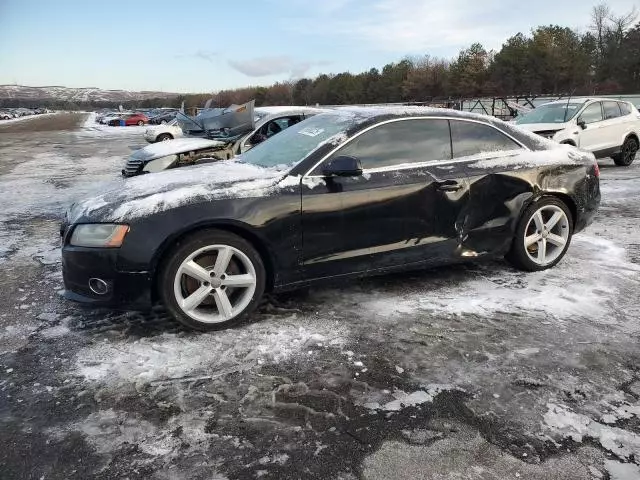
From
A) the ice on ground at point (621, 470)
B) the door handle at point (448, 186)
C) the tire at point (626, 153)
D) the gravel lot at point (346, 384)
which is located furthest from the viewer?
the tire at point (626, 153)

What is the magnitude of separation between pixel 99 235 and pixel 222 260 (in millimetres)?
817

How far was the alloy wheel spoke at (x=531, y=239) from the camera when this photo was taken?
4711mm

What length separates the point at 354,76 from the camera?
94.0 metres

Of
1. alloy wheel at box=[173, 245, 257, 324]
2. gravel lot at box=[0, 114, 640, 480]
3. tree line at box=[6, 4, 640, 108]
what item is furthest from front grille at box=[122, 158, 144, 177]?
tree line at box=[6, 4, 640, 108]

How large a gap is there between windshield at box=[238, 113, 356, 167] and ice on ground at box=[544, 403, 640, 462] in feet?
7.79

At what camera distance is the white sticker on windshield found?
4.31 metres

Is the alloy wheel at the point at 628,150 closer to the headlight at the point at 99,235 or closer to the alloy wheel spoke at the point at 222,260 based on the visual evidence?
the alloy wheel spoke at the point at 222,260

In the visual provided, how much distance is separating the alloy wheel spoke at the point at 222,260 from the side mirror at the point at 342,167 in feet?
2.94

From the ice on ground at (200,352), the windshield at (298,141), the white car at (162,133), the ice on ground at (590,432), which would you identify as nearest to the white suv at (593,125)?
the windshield at (298,141)

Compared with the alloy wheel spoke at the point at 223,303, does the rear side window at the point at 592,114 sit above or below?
above

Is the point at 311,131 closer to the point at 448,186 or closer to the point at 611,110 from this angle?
the point at 448,186

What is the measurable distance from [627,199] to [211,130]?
7090 millimetres

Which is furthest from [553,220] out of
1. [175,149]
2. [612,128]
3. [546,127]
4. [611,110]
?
[611,110]

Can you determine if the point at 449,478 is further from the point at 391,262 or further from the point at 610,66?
the point at 610,66
